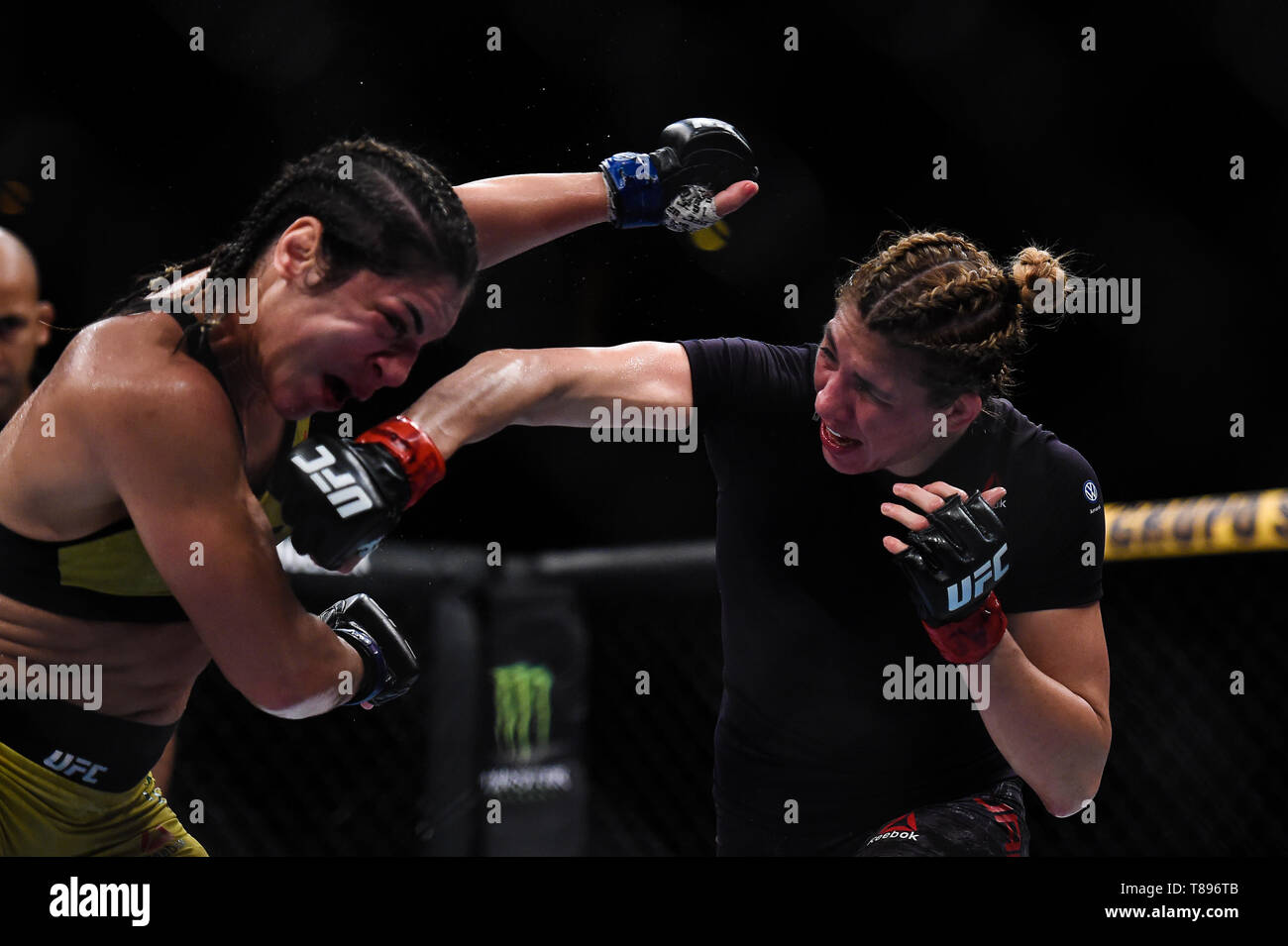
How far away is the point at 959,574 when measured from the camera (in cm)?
165

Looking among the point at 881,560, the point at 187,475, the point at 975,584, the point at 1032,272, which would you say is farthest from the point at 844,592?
the point at 187,475

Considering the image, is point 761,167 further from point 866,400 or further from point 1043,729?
point 1043,729

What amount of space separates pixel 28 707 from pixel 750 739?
3.57ft

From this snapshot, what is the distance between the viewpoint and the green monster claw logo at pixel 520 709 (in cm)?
279

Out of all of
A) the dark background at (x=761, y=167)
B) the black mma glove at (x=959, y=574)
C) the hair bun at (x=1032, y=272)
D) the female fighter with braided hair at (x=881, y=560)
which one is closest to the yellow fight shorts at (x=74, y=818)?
the female fighter with braided hair at (x=881, y=560)

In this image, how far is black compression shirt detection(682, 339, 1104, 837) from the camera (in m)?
1.95

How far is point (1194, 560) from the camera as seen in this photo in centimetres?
499

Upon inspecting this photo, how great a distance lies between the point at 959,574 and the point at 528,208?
930mm

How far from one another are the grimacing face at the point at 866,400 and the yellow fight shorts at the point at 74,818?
1171 mm

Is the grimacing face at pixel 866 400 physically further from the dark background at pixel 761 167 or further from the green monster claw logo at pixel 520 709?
the green monster claw logo at pixel 520 709

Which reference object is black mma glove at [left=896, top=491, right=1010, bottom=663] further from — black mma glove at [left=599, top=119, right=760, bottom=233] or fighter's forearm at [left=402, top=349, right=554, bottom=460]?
black mma glove at [left=599, top=119, right=760, bottom=233]

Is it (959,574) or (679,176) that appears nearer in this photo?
(959,574)

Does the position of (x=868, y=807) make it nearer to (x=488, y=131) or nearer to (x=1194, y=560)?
(x=488, y=131)

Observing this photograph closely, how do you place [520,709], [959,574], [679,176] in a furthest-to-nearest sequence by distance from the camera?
[520,709], [679,176], [959,574]
